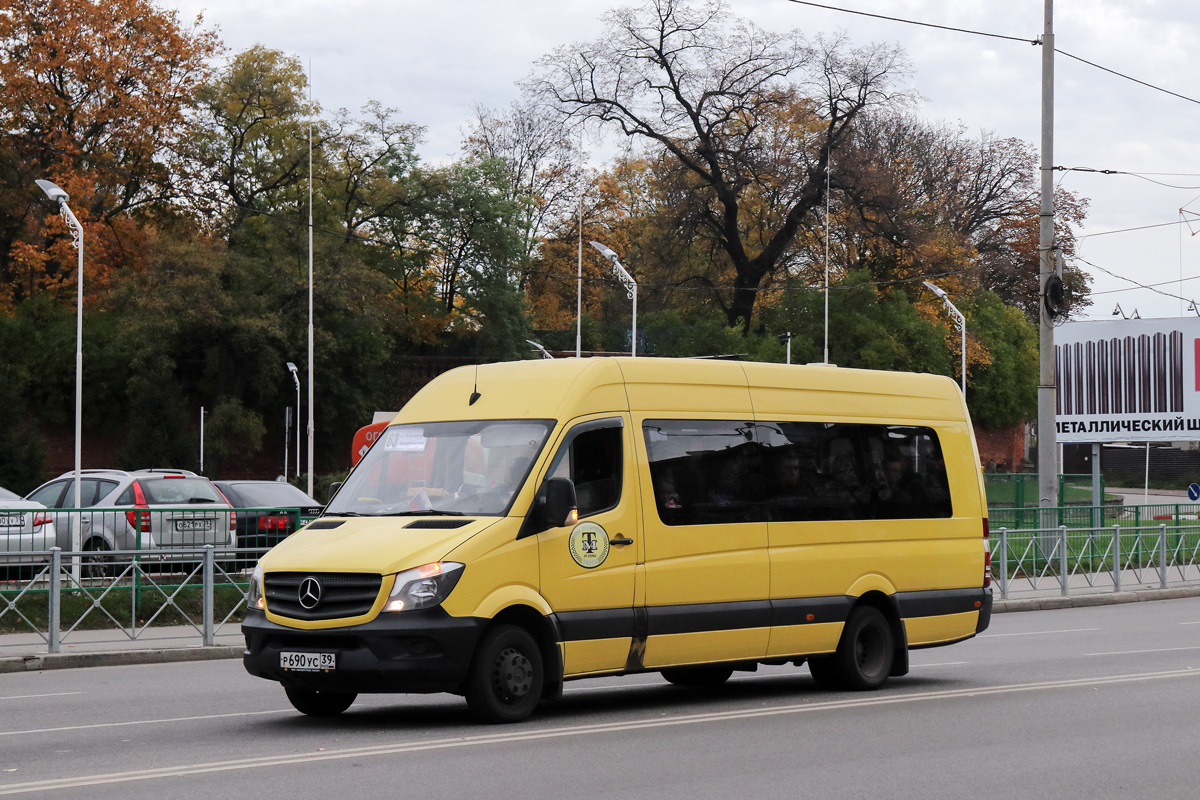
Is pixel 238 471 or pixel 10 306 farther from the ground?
pixel 10 306

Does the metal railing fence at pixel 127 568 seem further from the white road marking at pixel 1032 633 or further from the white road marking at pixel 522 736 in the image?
the white road marking at pixel 1032 633

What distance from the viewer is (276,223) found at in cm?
5769

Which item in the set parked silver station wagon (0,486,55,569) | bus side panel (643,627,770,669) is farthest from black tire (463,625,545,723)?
parked silver station wagon (0,486,55,569)

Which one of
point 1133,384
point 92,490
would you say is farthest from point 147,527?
point 1133,384

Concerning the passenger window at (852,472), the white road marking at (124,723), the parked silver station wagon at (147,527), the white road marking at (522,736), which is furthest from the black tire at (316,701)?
the parked silver station wagon at (147,527)

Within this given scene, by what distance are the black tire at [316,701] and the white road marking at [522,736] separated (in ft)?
5.03

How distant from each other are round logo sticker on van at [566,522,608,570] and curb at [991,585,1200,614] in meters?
13.6

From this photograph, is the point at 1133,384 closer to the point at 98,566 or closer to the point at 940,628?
the point at 940,628

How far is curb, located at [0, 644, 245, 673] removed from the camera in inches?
595

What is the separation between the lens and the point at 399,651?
368 inches

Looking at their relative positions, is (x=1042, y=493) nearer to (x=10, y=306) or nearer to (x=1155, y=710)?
(x=1155, y=710)

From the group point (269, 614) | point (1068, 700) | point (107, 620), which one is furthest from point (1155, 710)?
point (107, 620)

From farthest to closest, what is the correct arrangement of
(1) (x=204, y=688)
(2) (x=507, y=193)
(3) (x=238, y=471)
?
1. (2) (x=507, y=193)
2. (3) (x=238, y=471)
3. (1) (x=204, y=688)

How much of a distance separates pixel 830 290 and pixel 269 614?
51.6 metres
